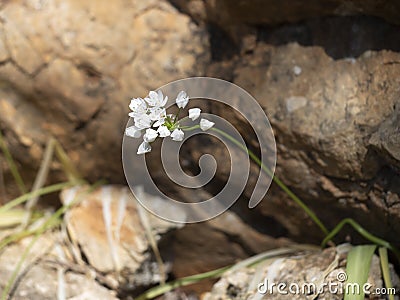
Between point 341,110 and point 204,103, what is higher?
point 204,103

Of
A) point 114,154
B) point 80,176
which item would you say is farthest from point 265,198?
point 80,176

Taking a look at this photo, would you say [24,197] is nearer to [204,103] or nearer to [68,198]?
[68,198]

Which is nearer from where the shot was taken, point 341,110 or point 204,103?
point 341,110

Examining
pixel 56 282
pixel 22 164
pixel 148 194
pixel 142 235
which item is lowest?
pixel 56 282

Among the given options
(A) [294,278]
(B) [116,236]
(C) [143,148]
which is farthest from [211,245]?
(C) [143,148]

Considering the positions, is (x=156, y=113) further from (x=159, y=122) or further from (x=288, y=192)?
(x=288, y=192)
